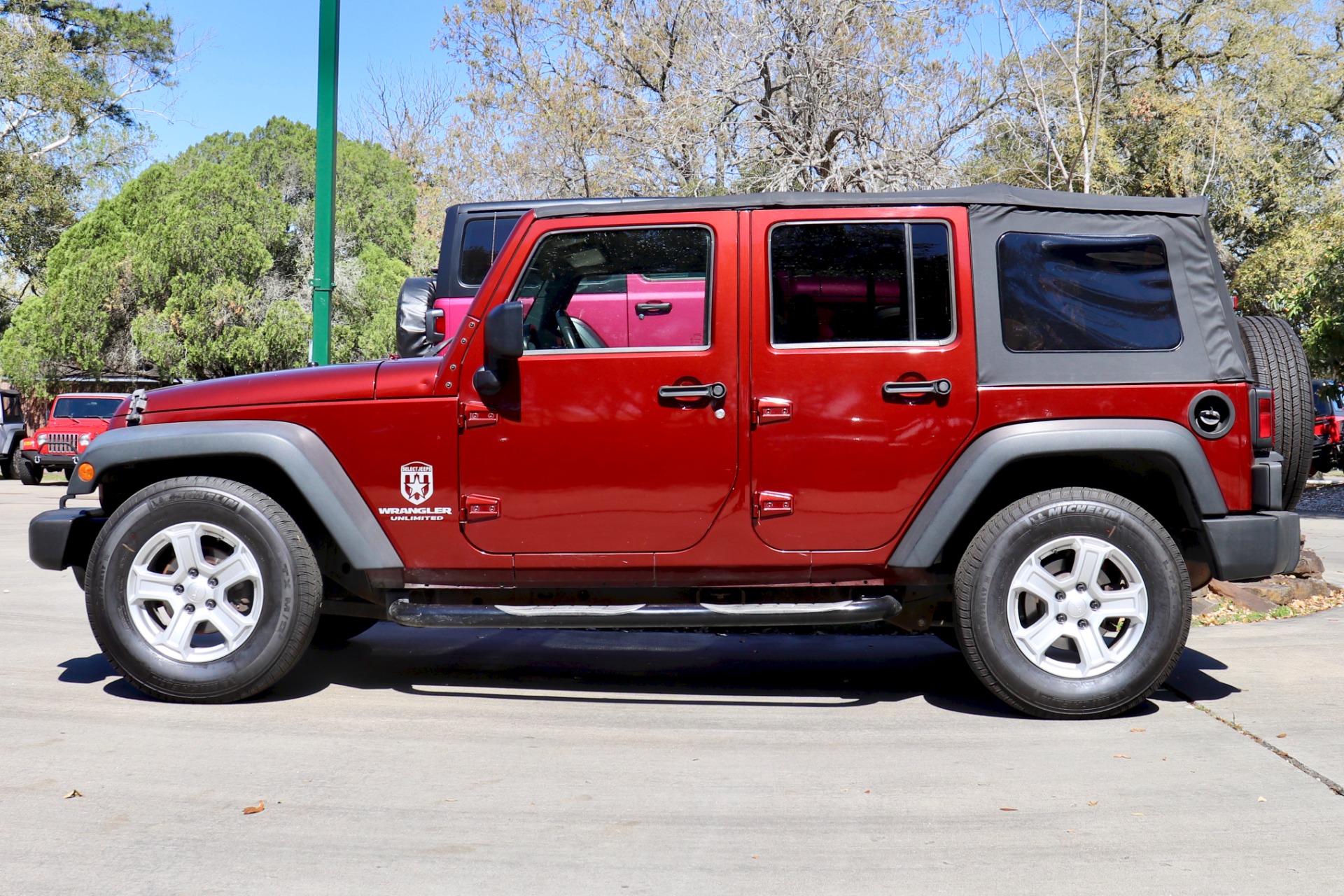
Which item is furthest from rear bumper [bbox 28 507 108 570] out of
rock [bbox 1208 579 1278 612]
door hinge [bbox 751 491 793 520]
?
rock [bbox 1208 579 1278 612]

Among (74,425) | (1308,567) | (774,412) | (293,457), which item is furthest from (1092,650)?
(74,425)

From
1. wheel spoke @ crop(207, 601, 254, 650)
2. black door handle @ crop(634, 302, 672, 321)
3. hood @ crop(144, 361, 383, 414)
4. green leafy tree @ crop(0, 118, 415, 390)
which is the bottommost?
wheel spoke @ crop(207, 601, 254, 650)

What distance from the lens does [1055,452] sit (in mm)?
4422

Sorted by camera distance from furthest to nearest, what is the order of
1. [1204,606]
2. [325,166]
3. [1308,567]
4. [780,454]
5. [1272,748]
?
[325,166], [1308,567], [1204,606], [780,454], [1272,748]

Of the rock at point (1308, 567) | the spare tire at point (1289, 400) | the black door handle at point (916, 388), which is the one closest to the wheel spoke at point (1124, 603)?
the spare tire at point (1289, 400)

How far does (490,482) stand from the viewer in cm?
459

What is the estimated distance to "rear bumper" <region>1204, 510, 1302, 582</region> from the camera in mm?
4434

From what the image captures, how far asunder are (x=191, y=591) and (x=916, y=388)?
2.95 metres

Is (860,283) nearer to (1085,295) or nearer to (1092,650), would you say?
(1085,295)

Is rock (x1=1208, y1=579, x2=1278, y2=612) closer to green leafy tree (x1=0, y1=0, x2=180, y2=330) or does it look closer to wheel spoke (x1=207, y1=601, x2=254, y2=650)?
wheel spoke (x1=207, y1=601, x2=254, y2=650)

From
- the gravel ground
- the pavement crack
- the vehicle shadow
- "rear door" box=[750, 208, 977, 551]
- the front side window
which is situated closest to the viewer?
the pavement crack

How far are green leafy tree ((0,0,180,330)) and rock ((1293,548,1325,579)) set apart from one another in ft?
102

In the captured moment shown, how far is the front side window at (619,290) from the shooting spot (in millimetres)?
4605

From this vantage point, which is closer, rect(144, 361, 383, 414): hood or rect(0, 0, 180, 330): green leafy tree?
rect(144, 361, 383, 414): hood
